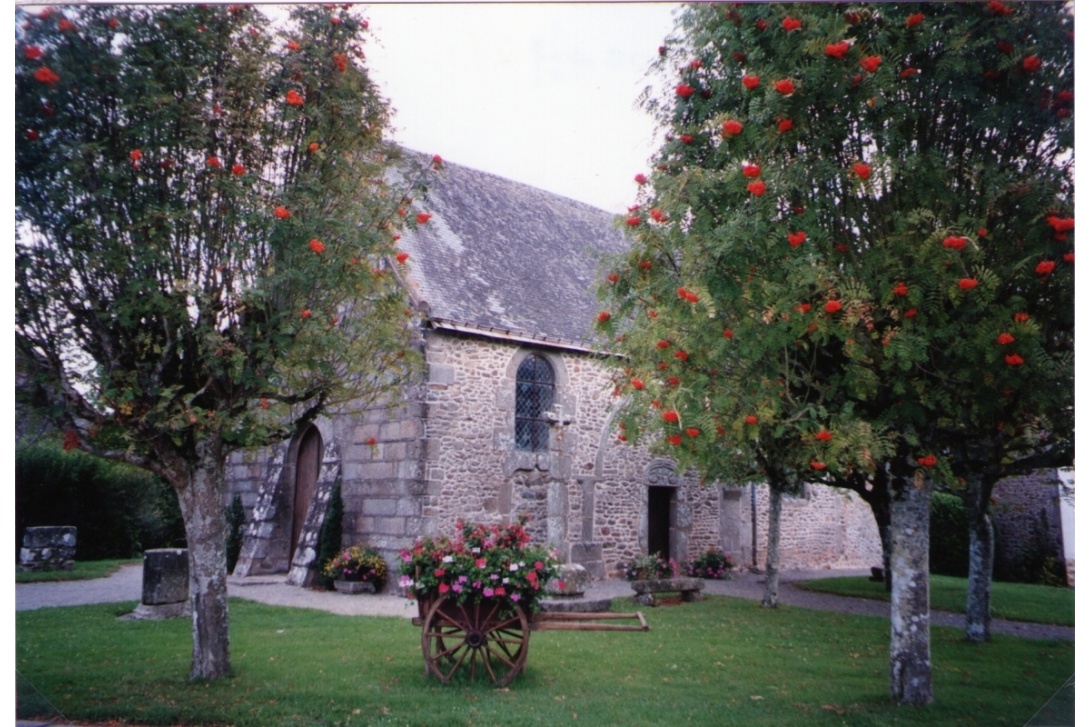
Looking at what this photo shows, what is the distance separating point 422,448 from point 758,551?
924 centimetres

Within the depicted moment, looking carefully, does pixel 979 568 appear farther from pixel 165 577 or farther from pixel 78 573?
pixel 78 573

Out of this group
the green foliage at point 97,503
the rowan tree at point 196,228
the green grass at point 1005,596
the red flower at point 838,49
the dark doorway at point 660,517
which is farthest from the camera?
the dark doorway at point 660,517

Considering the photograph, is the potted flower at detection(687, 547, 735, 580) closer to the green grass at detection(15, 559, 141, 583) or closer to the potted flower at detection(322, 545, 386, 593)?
the potted flower at detection(322, 545, 386, 593)

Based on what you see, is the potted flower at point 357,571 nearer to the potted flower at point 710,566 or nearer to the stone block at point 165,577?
the stone block at point 165,577

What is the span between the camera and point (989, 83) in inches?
207

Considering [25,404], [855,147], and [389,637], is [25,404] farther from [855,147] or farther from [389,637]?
[855,147]

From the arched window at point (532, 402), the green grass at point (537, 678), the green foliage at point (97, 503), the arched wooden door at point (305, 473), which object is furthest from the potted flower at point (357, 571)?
the green foliage at point (97, 503)

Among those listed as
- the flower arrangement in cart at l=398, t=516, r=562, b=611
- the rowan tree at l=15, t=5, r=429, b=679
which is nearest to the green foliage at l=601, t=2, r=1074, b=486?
the flower arrangement in cart at l=398, t=516, r=562, b=611

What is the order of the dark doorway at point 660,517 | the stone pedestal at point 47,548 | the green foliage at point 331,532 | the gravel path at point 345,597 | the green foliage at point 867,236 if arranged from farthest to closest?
the dark doorway at point 660,517
the stone pedestal at point 47,548
the green foliage at point 331,532
the gravel path at point 345,597
the green foliage at point 867,236

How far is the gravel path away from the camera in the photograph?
10664mm

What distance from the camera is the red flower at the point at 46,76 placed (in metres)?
5.50

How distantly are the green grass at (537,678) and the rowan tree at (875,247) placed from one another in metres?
1.00

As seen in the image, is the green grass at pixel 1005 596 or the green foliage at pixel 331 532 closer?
the green grass at pixel 1005 596

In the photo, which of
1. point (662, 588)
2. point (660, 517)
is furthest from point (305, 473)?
point (660, 517)
